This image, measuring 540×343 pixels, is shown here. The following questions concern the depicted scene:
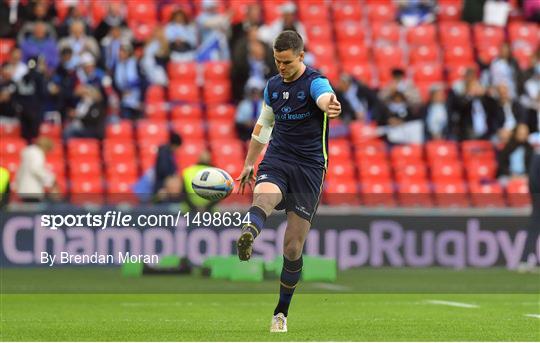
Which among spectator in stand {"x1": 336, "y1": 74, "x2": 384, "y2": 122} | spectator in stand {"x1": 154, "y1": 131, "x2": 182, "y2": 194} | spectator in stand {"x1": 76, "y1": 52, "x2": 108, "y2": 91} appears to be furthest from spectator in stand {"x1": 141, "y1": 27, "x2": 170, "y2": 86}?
spectator in stand {"x1": 336, "y1": 74, "x2": 384, "y2": 122}

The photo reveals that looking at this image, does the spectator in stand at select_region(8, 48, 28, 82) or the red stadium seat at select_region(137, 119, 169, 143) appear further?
the red stadium seat at select_region(137, 119, 169, 143)

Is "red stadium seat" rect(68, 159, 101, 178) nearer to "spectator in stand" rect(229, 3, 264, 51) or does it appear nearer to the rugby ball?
"spectator in stand" rect(229, 3, 264, 51)

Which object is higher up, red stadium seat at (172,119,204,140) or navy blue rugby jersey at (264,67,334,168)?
navy blue rugby jersey at (264,67,334,168)

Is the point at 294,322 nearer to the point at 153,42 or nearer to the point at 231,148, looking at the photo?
the point at 231,148

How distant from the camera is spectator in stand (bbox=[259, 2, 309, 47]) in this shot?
2286 centimetres

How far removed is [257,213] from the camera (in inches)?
371

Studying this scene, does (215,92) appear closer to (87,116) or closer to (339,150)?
(339,150)

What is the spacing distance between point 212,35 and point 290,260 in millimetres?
14171

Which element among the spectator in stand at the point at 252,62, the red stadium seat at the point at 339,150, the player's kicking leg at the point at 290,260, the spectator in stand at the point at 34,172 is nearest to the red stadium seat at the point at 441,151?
the red stadium seat at the point at 339,150

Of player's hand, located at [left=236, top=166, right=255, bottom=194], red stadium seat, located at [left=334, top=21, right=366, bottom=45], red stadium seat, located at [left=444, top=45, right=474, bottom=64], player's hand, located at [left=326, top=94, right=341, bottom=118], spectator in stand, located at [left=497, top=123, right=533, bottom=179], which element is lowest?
spectator in stand, located at [left=497, top=123, right=533, bottom=179]

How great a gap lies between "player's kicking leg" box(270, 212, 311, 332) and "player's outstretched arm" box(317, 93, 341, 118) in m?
1.02

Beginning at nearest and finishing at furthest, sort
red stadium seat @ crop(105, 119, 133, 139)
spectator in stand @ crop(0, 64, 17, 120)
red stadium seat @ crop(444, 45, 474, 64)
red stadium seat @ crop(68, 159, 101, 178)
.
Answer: spectator in stand @ crop(0, 64, 17, 120) → red stadium seat @ crop(68, 159, 101, 178) → red stadium seat @ crop(105, 119, 133, 139) → red stadium seat @ crop(444, 45, 474, 64)

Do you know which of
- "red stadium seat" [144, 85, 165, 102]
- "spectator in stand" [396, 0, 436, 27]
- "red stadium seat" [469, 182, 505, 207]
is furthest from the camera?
"spectator in stand" [396, 0, 436, 27]

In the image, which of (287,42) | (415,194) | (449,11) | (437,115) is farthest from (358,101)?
(287,42)
